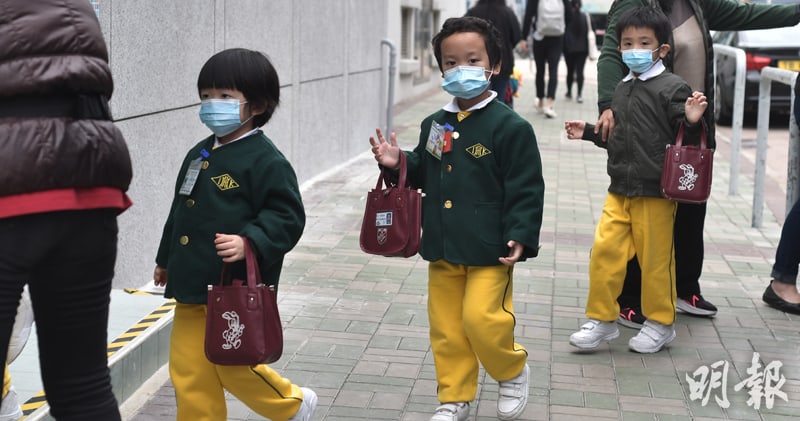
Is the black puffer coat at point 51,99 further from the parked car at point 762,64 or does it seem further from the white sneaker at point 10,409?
the parked car at point 762,64

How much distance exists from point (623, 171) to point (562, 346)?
869 mm

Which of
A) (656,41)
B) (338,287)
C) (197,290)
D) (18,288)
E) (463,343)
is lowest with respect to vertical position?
(338,287)

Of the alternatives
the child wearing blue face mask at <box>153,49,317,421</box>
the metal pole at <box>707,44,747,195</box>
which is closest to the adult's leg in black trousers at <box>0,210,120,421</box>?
the child wearing blue face mask at <box>153,49,317,421</box>

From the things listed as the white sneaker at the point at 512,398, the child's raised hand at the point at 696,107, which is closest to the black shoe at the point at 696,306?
the child's raised hand at the point at 696,107

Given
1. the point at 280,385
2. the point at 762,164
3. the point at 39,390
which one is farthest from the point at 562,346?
the point at 762,164

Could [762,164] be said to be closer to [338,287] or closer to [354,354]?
[338,287]

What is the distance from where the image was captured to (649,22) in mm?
5152

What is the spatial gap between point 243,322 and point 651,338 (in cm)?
250

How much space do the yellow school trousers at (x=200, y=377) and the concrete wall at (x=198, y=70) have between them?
2.16 meters

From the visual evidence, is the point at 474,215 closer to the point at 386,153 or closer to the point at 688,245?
the point at 386,153

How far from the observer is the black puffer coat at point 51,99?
2627mm

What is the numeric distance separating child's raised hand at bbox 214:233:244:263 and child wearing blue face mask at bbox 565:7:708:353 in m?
2.12

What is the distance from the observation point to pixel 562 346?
5.40 metres

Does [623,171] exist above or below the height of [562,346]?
above
